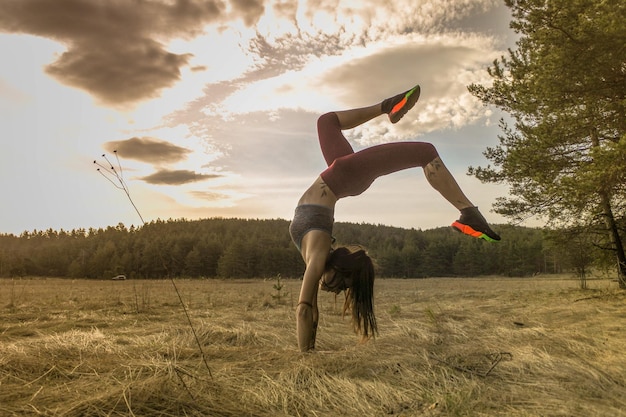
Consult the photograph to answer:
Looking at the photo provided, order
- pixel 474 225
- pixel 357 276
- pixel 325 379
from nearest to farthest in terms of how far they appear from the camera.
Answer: pixel 325 379, pixel 474 225, pixel 357 276

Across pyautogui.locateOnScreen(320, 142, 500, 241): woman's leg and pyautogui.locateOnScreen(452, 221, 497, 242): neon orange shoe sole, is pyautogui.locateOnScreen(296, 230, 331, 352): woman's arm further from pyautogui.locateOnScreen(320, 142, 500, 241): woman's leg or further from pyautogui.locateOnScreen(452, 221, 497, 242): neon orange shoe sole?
pyautogui.locateOnScreen(452, 221, 497, 242): neon orange shoe sole

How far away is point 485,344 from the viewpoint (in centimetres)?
345

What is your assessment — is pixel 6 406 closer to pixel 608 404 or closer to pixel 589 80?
pixel 608 404

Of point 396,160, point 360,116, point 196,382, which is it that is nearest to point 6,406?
point 196,382

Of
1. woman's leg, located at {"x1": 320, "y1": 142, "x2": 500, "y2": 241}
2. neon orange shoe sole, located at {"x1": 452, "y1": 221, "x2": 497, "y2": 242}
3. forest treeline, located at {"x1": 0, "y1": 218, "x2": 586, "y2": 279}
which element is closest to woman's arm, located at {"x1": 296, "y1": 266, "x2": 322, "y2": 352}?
woman's leg, located at {"x1": 320, "y1": 142, "x2": 500, "y2": 241}

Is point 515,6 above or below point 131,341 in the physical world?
above

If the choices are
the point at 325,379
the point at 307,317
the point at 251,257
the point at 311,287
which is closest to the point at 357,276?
the point at 311,287

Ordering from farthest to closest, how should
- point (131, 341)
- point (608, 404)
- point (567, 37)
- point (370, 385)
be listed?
point (567, 37) < point (131, 341) < point (370, 385) < point (608, 404)

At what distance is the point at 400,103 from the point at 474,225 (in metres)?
1.18

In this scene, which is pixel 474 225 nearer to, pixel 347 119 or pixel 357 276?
pixel 357 276

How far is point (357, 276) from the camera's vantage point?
3158 mm

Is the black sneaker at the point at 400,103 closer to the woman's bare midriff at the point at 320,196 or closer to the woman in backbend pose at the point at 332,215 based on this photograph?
the woman in backbend pose at the point at 332,215

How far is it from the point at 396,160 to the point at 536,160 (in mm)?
9300

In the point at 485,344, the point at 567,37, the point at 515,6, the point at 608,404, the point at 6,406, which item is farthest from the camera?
the point at 515,6
